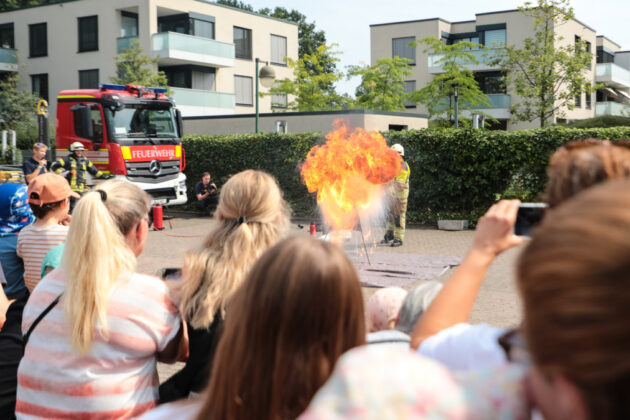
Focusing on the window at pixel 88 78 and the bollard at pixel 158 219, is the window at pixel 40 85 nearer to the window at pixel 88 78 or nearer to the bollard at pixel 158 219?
the window at pixel 88 78

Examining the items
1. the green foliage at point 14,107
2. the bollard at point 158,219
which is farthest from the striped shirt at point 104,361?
the green foliage at point 14,107

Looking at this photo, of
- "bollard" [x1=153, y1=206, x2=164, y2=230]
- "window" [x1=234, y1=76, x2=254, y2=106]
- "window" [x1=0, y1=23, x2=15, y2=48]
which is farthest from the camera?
"window" [x1=234, y1=76, x2=254, y2=106]

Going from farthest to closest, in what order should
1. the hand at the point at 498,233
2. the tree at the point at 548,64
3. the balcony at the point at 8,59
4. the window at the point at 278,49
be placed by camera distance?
the window at the point at 278,49, the balcony at the point at 8,59, the tree at the point at 548,64, the hand at the point at 498,233

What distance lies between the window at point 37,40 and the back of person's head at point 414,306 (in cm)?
4212

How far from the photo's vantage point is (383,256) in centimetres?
1239

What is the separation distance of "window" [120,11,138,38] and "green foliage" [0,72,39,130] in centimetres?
653

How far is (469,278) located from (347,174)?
10.3 m

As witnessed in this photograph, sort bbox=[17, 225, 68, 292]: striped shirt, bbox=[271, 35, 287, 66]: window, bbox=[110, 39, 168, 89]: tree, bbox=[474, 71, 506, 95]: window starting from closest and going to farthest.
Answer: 1. bbox=[17, 225, 68, 292]: striped shirt
2. bbox=[110, 39, 168, 89]: tree
3. bbox=[271, 35, 287, 66]: window
4. bbox=[474, 71, 506, 95]: window

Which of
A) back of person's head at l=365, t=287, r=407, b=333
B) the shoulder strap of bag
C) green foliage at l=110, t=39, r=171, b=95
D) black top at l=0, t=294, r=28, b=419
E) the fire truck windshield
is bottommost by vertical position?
black top at l=0, t=294, r=28, b=419

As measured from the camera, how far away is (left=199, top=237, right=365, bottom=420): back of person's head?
145cm

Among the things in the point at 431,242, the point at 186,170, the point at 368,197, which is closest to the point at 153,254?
the point at 368,197

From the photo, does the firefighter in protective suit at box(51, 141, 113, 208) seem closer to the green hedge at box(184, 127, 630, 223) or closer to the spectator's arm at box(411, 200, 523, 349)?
the green hedge at box(184, 127, 630, 223)

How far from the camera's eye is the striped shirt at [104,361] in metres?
2.56

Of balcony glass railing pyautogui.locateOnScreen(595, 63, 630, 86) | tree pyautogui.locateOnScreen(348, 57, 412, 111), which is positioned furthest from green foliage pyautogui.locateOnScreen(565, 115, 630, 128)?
balcony glass railing pyautogui.locateOnScreen(595, 63, 630, 86)
